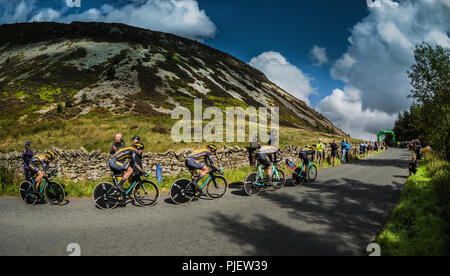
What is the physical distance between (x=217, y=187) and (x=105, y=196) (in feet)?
11.0

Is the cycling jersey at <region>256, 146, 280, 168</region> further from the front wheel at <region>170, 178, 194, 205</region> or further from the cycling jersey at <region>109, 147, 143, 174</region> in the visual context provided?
the cycling jersey at <region>109, 147, 143, 174</region>

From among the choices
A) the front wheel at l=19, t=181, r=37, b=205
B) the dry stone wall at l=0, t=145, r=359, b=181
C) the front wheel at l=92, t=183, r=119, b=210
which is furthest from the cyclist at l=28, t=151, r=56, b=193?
the dry stone wall at l=0, t=145, r=359, b=181

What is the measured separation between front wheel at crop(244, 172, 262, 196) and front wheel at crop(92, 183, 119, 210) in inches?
162

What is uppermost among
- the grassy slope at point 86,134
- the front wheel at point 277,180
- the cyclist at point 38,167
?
the grassy slope at point 86,134

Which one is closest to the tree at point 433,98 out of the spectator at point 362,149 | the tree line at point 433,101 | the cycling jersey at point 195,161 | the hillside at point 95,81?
the tree line at point 433,101

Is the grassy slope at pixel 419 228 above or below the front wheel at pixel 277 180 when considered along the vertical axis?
below

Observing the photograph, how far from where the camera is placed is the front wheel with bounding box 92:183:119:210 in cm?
648

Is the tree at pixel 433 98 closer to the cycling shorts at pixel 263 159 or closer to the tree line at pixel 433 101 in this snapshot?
the tree line at pixel 433 101

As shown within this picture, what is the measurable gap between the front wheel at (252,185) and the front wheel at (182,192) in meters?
1.96

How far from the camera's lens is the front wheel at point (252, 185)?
8000mm

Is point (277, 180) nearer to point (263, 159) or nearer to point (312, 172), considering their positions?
point (263, 159)

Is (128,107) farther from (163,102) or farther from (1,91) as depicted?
(1,91)

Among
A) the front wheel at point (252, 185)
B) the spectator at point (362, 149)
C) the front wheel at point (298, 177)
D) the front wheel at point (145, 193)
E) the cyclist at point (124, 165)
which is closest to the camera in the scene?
the cyclist at point (124, 165)

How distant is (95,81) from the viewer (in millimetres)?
46125
